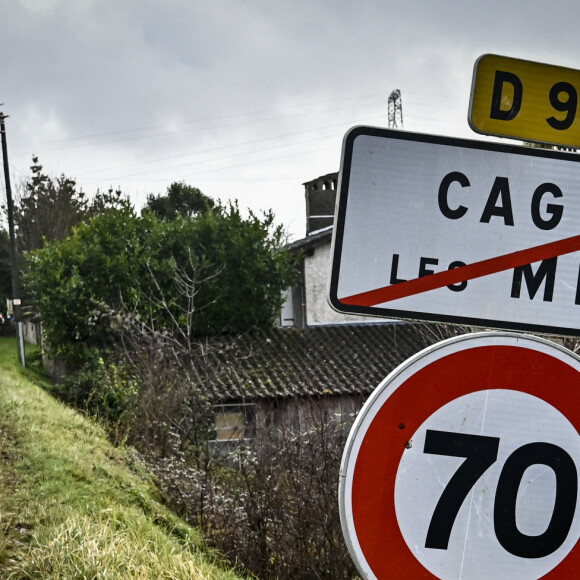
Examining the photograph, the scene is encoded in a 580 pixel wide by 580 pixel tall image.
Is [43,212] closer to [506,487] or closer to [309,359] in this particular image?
[309,359]

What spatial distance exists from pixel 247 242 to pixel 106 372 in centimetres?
1019

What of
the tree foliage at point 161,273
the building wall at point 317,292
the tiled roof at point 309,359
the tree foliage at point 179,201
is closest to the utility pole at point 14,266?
the tree foliage at point 161,273

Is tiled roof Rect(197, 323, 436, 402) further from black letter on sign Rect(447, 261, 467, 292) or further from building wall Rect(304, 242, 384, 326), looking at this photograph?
black letter on sign Rect(447, 261, 467, 292)

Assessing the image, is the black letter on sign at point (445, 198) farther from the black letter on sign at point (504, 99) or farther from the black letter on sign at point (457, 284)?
Result: the black letter on sign at point (504, 99)

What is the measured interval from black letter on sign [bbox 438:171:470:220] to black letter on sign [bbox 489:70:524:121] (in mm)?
300

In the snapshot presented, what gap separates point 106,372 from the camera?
2433cm

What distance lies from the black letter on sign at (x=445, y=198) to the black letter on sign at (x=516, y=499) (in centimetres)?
60

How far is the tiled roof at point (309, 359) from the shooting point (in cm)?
2823

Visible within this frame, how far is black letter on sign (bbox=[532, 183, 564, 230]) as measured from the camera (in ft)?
8.20

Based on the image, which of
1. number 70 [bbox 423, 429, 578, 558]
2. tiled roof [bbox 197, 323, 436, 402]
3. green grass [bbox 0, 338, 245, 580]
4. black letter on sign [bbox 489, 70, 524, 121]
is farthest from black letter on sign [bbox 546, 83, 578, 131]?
tiled roof [bbox 197, 323, 436, 402]

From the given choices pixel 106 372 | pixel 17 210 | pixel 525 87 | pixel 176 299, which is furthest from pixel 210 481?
pixel 17 210

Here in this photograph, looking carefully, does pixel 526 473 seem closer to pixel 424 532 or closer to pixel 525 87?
pixel 424 532

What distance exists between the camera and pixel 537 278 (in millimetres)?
2480

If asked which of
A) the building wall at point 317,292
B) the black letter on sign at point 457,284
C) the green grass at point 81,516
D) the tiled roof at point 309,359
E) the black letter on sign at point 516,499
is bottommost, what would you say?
the tiled roof at point 309,359
